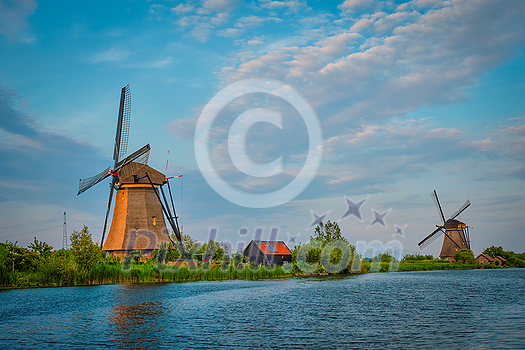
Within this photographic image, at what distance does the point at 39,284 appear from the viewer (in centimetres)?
3441

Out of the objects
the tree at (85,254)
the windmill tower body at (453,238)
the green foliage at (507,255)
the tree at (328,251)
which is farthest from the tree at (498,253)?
the tree at (85,254)

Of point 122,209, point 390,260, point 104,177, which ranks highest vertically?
point 104,177

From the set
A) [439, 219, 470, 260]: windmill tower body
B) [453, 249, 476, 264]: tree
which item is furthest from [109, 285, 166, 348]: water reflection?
[439, 219, 470, 260]: windmill tower body

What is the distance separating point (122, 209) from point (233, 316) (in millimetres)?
34431

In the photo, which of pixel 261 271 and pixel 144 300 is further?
pixel 261 271

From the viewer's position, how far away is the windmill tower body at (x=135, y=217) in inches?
1912

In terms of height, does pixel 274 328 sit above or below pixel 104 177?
below

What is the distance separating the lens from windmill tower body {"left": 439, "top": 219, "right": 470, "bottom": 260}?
89438 millimetres

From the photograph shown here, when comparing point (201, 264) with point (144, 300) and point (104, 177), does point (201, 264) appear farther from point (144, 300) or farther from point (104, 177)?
point (144, 300)

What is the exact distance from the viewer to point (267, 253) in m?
63.7

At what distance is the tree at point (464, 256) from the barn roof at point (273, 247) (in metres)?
43.1

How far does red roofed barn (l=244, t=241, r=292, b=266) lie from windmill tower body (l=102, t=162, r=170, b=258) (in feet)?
57.4

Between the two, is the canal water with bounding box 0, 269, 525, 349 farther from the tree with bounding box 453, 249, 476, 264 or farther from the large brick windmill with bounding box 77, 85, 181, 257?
the tree with bounding box 453, 249, 476, 264

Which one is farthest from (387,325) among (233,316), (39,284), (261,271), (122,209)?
(122,209)
